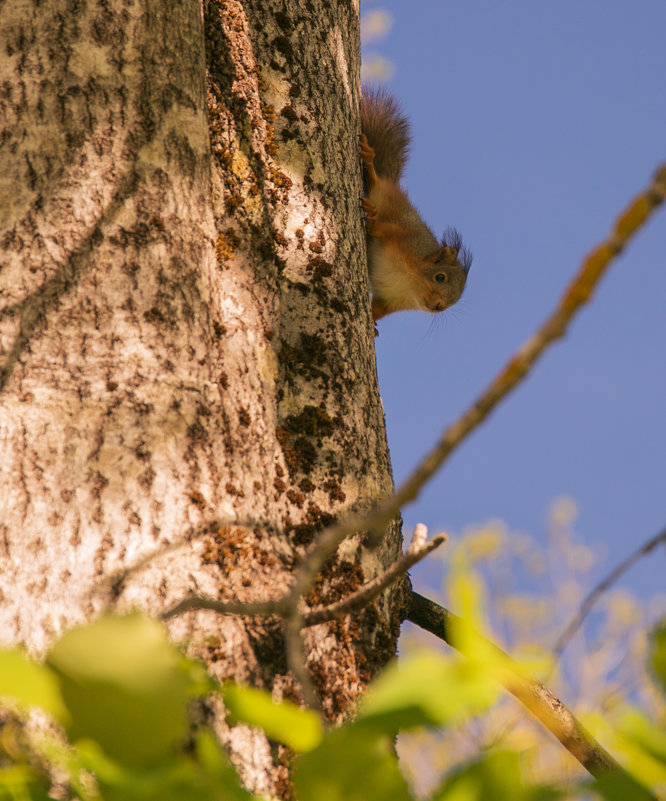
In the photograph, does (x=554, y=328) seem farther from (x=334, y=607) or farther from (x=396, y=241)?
(x=396, y=241)

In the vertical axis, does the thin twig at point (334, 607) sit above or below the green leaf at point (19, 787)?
above

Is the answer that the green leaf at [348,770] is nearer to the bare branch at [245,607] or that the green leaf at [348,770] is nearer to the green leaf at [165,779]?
the green leaf at [165,779]

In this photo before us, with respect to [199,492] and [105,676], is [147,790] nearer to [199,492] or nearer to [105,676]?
[105,676]

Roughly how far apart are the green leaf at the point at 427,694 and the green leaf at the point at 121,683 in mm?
103

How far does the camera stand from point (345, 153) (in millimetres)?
2170

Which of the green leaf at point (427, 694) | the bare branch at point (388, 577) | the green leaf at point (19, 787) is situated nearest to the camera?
the green leaf at point (427, 694)

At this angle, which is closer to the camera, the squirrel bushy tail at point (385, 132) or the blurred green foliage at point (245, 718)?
the blurred green foliage at point (245, 718)

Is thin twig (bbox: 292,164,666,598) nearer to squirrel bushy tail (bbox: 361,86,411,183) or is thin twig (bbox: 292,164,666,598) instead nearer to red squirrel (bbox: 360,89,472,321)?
red squirrel (bbox: 360,89,472,321)

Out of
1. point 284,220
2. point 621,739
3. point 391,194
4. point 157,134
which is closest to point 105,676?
point 621,739

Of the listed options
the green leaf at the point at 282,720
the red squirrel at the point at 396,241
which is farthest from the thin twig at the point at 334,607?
the red squirrel at the point at 396,241

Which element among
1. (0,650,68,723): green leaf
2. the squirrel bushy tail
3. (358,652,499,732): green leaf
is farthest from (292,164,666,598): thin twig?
the squirrel bushy tail

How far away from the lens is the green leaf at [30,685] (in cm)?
45

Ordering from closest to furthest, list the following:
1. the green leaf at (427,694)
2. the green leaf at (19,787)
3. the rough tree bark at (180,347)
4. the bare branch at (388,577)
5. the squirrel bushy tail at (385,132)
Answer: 1. the green leaf at (427,694)
2. the green leaf at (19,787)
3. the bare branch at (388,577)
4. the rough tree bark at (180,347)
5. the squirrel bushy tail at (385,132)

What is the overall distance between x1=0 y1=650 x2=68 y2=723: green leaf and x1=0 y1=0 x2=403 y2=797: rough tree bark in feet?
2.63
